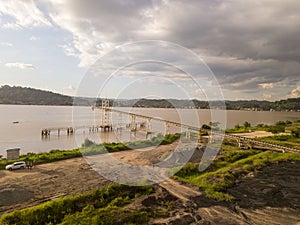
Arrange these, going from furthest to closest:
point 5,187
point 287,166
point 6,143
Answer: point 6,143 → point 287,166 → point 5,187

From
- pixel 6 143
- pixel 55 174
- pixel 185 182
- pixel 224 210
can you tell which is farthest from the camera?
pixel 6 143

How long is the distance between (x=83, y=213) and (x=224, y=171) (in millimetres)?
8728

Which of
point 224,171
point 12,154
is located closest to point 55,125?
point 12,154

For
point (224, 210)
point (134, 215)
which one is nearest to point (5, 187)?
point (134, 215)

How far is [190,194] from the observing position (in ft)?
35.5

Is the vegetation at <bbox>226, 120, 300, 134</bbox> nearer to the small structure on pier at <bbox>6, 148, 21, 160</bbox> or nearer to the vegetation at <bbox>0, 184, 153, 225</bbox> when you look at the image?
the vegetation at <bbox>0, 184, 153, 225</bbox>

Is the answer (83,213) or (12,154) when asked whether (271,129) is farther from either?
(83,213)

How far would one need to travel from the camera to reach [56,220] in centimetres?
829

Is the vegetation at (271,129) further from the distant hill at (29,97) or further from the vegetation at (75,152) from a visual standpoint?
the distant hill at (29,97)

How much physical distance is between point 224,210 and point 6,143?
2830 cm

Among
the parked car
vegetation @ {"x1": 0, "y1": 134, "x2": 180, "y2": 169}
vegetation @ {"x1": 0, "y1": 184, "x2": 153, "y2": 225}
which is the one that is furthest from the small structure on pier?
vegetation @ {"x1": 0, "y1": 184, "x2": 153, "y2": 225}

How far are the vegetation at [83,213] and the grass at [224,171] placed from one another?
384cm

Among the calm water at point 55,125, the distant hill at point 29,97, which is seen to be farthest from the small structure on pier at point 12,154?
the distant hill at point 29,97

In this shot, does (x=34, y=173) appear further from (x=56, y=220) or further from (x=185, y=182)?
(x=185, y=182)
